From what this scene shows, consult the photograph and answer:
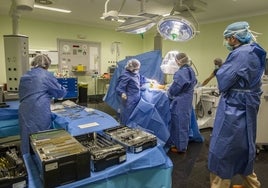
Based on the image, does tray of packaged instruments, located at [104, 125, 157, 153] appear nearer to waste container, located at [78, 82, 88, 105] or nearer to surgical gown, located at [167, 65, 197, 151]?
surgical gown, located at [167, 65, 197, 151]

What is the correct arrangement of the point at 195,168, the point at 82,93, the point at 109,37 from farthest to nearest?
the point at 109,37 → the point at 82,93 → the point at 195,168

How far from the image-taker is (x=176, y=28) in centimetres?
229

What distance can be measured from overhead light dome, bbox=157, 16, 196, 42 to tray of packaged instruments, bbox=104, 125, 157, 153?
116cm

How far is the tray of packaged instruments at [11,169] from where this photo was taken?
37.3 inches

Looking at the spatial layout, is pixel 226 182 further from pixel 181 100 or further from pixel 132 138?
pixel 181 100

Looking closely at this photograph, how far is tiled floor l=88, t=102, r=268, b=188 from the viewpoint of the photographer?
95.0 inches

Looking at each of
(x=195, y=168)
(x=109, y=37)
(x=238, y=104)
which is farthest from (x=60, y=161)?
(x=109, y=37)

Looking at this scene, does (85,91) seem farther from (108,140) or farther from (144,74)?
(108,140)

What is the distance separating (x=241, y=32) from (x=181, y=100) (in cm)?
143

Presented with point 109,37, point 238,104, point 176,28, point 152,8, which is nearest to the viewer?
point 238,104

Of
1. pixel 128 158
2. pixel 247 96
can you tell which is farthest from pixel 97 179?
pixel 247 96

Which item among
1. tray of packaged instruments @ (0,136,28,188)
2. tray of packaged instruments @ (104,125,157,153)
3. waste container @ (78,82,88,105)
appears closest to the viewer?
tray of packaged instruments @ (0,136,28,188)

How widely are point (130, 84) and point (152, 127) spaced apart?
34.9 inches

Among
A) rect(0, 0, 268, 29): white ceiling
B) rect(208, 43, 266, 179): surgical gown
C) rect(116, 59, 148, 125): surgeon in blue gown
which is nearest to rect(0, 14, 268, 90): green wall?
rect(0, 0, 268, 29): white ceiling
